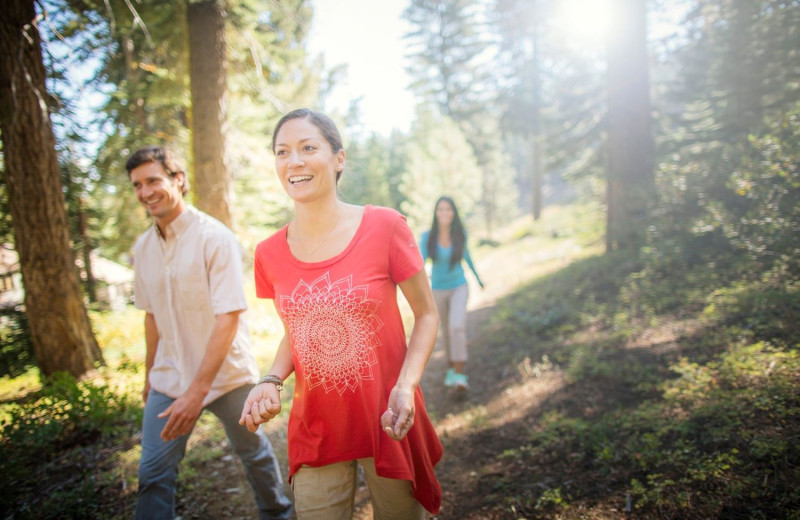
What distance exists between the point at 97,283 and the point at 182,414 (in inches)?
344

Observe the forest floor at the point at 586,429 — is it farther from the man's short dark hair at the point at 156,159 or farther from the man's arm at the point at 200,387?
the man's short dark hair at the point at 156,159

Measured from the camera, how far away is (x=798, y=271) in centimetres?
478

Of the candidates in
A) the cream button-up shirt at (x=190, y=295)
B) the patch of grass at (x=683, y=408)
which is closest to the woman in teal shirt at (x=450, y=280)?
the patch of grass at (x=683, y=408)

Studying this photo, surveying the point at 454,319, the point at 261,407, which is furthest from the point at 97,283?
the point at 261,407

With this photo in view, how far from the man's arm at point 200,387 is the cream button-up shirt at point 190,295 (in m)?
0.19

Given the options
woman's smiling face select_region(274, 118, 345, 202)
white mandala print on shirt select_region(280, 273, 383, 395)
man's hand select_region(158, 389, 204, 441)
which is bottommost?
man's hand select_region(158, 389, 204, 441)

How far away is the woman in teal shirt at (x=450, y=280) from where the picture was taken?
18.8ft

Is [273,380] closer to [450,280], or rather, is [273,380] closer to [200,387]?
[200,387]

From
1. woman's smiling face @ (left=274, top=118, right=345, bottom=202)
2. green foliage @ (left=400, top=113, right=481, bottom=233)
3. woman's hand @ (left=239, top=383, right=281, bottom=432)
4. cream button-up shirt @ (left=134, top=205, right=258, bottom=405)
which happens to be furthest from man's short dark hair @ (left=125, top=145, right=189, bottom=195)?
green foliage @ (left=400, top=113, right=481, bottom=233)

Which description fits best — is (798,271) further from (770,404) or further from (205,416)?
(205,416)

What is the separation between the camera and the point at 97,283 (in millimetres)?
9289

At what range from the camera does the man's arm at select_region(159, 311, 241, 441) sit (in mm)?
2422

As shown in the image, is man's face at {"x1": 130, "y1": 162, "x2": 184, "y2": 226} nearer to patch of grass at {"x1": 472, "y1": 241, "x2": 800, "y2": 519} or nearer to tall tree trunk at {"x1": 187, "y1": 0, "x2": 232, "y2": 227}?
patch of grass at {"x1": 472, "y1": 241, "x2": 800, "y2": 519}

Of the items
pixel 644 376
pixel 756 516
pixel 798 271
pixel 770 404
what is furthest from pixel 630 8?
pixel 756 516
